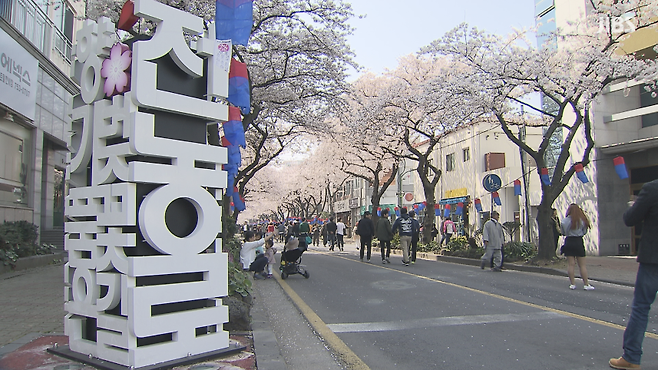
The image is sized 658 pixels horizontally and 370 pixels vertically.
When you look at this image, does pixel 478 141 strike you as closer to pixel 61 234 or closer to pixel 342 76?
pixel 342 76

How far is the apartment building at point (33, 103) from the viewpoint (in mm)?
14445

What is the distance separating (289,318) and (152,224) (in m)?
3.64

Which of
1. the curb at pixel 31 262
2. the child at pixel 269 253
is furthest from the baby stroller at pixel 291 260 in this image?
the curb at pixel 31 262

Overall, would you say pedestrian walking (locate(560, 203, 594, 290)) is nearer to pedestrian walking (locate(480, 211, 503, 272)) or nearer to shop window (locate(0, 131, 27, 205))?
pedestrian walking (locate(480, 211, 503, 272))

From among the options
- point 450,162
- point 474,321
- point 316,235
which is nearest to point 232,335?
point 474,321

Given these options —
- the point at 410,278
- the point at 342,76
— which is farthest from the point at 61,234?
the point at 410,278

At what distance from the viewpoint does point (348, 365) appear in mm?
4824

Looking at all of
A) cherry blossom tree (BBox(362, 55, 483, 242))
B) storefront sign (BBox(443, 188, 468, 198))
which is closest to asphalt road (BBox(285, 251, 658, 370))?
cherry blossom tree (BBox(362, 55, 483, 242))

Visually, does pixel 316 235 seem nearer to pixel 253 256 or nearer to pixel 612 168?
pixel 612 168

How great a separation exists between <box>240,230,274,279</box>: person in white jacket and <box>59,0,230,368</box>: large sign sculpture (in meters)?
6.48

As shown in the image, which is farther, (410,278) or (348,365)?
(410,278)

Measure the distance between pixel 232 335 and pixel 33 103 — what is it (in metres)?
14.2

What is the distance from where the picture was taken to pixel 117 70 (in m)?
4.41

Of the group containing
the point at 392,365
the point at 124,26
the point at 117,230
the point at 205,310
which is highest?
the point at 124,26
